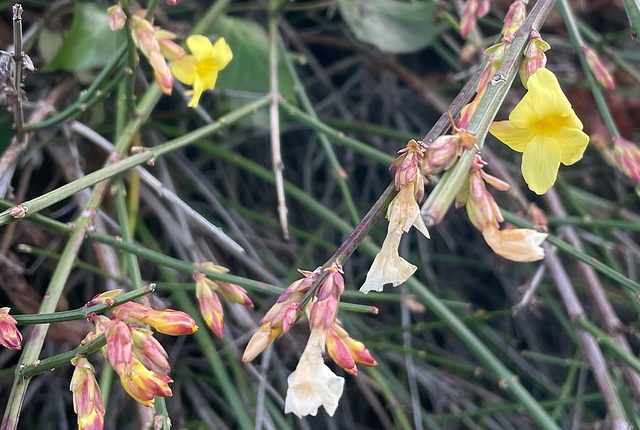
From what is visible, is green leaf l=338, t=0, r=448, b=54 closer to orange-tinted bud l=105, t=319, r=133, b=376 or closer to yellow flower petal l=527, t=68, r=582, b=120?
yellow flower petal l=527, t=68, r=582, b=120

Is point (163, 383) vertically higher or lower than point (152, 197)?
lower

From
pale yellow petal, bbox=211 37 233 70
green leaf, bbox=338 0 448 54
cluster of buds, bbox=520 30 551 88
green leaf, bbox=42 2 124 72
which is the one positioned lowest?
cluster of buds, bbox=520 30 551 88

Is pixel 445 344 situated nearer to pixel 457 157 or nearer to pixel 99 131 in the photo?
pixel 99 131

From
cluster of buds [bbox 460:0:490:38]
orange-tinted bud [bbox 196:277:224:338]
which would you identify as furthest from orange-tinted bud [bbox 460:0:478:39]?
orange-tinted bud [bbox 196:277:224:338]

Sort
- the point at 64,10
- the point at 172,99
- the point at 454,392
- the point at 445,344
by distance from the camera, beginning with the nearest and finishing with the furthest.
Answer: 1. the point at 64,10
2. the point at 454,392
3. the point at 172,99
4. the point at 445,344

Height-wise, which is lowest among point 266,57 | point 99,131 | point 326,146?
point 326,146

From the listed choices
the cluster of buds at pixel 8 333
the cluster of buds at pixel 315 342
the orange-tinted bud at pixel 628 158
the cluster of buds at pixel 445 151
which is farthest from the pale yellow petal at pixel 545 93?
the cluster of buds at pixel 8 333

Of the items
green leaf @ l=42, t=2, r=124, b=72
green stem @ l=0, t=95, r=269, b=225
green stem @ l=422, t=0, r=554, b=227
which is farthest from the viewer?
green leaf @ l=42, t=2, r=124, b=72

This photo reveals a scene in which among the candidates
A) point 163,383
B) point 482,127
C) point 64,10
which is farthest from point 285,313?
point 64,10

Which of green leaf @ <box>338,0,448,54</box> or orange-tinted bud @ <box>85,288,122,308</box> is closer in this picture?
orange-tinted bud @ <box>85,288,122,308</box>
